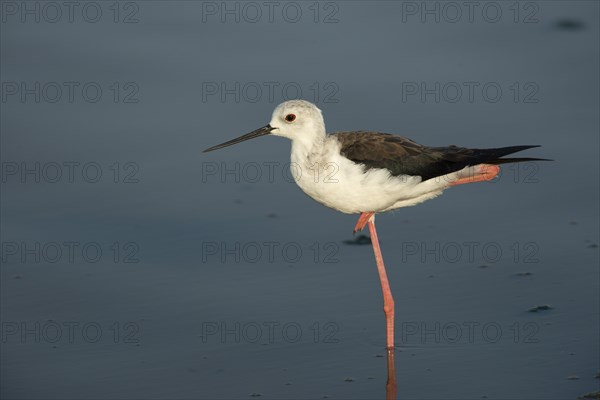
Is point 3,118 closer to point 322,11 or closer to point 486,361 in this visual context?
point 322,11

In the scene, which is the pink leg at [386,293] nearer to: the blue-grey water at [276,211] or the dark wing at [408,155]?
the blue-grey water at [276,211]

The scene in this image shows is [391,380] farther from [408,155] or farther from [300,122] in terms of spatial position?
[300,122]

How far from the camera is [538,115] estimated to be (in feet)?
41.3

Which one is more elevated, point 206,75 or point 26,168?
point 206,75

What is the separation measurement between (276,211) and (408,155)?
1.89 meters

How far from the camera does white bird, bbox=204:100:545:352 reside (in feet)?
31.3

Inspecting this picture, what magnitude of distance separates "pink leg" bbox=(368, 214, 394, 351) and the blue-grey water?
161mm

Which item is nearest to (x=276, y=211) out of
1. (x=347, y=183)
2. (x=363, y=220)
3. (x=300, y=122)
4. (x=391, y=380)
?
(x=363, y=220)

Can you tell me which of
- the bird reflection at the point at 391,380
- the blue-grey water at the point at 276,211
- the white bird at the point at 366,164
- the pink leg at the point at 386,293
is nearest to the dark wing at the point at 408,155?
the white bird at the point at 366,164

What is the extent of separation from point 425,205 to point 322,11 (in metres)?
3.62

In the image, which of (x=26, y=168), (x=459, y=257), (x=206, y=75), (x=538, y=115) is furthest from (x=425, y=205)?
(x=26, y=168)

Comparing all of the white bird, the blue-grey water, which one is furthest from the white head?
the blue-grey water

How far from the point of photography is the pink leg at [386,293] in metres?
9.52

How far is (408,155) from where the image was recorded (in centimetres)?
977
